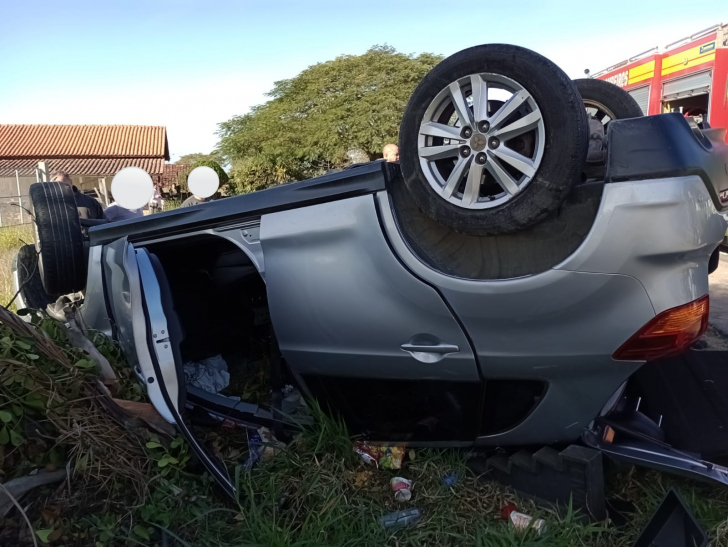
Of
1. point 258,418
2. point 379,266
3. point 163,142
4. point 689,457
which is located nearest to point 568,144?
point 379,266

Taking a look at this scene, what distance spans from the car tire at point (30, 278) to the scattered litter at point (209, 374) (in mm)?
1310

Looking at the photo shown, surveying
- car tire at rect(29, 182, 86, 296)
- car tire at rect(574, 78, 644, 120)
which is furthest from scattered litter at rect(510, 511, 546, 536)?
car tire at rect(29, 182, 86, 296)

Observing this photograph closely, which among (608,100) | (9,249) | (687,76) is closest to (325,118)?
(9,249)

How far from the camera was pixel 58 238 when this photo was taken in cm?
358

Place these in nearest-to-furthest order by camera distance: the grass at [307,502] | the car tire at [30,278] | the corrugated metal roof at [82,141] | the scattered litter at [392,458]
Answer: the grass at [307,502] → the scattered litter at [392,458] → the car tire at [30,278] → the corrugated metal roof at [82,141]

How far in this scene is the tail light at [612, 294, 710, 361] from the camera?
2.09 meters

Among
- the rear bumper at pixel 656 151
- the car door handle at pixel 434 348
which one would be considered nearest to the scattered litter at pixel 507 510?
the car door handle at pixel 434 348

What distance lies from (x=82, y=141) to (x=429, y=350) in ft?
121

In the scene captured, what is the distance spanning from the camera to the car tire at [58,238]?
140 inches

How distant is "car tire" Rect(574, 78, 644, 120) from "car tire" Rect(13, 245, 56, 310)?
3.70m

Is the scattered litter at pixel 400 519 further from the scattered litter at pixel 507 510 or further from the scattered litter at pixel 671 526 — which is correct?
the scattered litter at pixel 671 526

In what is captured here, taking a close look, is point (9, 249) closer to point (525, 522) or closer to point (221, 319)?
point (221, 319)

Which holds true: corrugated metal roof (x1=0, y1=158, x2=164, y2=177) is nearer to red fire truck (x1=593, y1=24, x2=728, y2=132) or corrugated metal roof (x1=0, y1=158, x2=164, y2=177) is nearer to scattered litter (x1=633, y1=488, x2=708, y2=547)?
red fire truck (x1=593, y1=24, x2=728, y2=132)

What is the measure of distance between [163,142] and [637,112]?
35.4m
